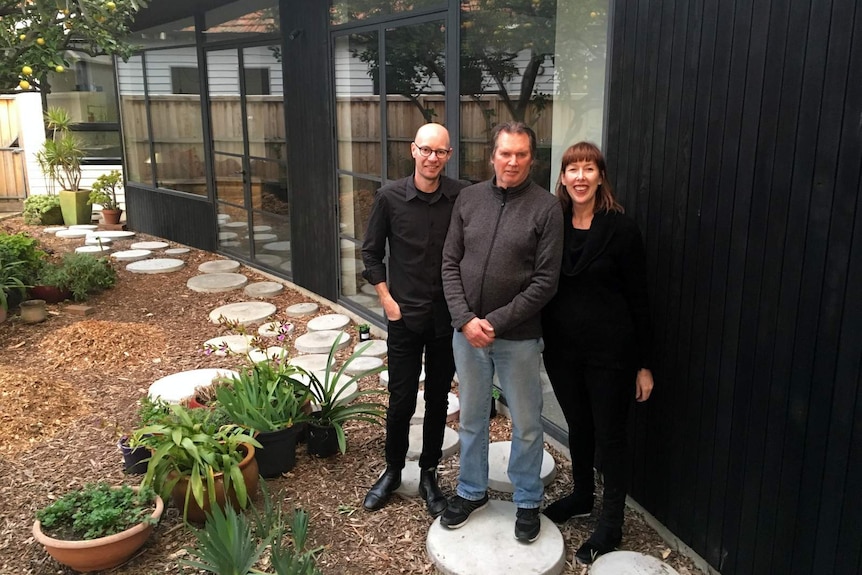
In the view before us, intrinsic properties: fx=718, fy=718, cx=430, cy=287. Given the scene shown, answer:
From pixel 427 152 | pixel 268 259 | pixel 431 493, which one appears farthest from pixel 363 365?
pixel 268 259

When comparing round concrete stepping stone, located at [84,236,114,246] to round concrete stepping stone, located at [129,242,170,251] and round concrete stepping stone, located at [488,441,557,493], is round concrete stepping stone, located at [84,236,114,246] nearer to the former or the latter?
round concrete stepping stone, located at [129,242,170,251]

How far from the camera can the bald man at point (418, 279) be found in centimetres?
286

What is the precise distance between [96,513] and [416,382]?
1320 mm

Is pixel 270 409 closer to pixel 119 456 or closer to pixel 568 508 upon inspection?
pixel 119 456

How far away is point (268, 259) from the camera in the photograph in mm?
7520

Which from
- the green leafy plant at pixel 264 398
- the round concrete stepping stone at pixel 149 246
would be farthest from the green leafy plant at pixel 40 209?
the green leafy plant at pixel 264 398

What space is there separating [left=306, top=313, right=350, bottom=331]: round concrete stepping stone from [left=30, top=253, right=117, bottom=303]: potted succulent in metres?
2.19

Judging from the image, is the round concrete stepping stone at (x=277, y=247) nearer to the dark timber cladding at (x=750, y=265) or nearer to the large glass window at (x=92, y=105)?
the dark timber cladding at (x=750, y=265)

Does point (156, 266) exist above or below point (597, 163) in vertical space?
below

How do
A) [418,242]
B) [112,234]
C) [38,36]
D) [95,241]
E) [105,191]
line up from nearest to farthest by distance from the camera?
[418,242] < [38,36] < [95,241] < [112,234] < [105,191]

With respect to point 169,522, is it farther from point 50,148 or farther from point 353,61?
point 50,148

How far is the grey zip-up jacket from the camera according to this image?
8.23 ft

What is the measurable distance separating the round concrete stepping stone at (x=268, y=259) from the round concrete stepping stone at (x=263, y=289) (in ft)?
1.36

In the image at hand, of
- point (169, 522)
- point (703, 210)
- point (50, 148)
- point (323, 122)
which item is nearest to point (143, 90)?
point (50, 148)
